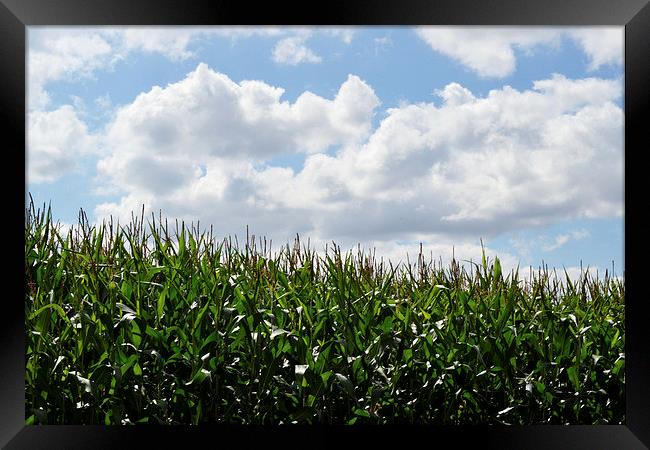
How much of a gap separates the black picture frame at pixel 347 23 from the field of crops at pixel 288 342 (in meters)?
0.51

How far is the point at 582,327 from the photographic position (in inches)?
175

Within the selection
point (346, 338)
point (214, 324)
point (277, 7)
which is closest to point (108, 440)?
point (214, 324)

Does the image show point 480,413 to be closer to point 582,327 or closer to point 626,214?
point 582,327

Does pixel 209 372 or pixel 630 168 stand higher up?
pixel 630 168

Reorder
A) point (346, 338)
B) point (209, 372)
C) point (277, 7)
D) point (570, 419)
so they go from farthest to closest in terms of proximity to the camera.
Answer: point (570, 419)
point (346, 338)
point (209, 372)
point (277, 7)

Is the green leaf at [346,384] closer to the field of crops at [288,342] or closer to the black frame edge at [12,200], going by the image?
the field of crops at [288,342]

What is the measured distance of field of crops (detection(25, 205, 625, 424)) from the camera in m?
3.62

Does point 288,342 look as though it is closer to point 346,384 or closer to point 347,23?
point 346,384

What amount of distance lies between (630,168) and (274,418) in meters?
2.16

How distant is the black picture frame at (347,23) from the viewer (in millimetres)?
2938

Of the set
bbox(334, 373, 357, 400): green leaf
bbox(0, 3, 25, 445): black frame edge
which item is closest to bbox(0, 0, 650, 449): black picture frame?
bbox(0, 3, 25, 445): black frame edge

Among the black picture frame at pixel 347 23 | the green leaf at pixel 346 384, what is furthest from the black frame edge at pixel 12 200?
the green leaf at pixel 346 384

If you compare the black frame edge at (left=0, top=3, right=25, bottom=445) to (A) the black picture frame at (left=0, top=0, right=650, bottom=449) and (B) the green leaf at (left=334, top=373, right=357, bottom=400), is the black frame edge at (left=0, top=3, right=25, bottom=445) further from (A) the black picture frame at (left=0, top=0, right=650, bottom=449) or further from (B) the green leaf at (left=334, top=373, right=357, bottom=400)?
(B) the green leaf at (left=334, top=373, right=357, bottom=400)

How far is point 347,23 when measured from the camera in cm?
301
